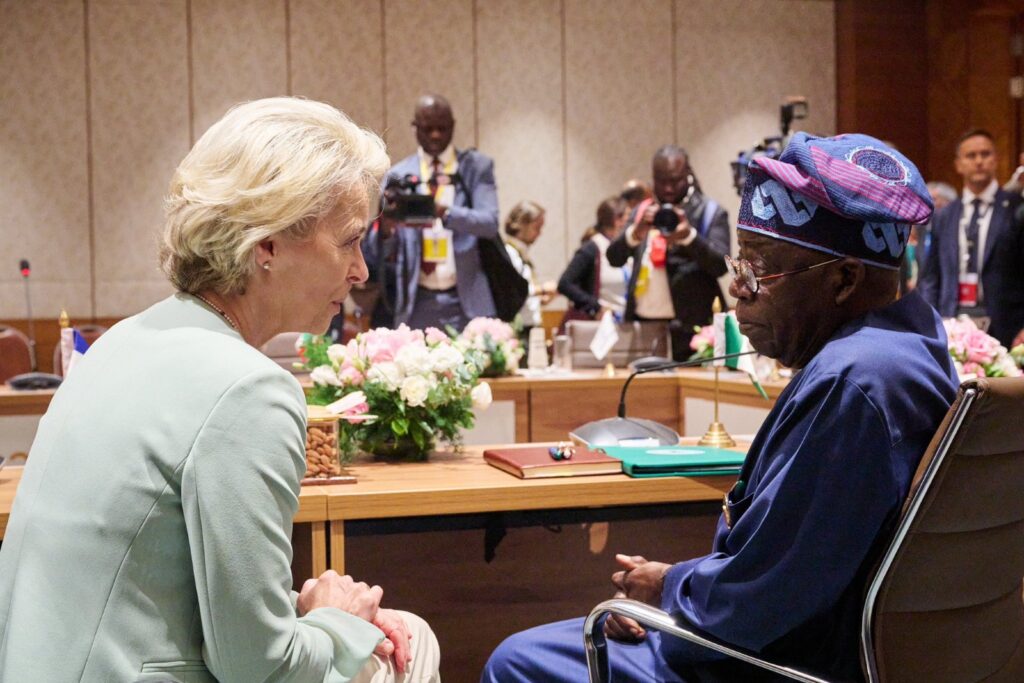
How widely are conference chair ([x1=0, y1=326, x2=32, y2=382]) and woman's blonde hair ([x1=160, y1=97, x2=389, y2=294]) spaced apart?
13.3 ft

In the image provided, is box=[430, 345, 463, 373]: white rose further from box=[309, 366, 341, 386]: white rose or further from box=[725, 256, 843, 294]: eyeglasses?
box=[725, 256, 843, 294]: eyeglasses

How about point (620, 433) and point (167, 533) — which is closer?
point (167, 533)

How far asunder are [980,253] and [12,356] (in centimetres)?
472

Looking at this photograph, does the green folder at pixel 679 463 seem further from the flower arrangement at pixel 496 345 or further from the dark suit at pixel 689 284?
the dark suit at pixel 689 284

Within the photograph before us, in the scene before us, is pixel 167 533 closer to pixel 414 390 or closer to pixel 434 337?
pixel 414 390

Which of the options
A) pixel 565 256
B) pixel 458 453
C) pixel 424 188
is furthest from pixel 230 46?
pixel 458 453

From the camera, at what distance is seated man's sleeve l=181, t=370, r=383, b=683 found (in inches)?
42.5

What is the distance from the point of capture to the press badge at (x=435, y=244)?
4.91m

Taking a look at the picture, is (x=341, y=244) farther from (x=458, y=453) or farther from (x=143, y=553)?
(x=458, y=453)

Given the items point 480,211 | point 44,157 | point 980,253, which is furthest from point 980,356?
point 44,157

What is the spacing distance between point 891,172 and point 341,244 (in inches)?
27.9

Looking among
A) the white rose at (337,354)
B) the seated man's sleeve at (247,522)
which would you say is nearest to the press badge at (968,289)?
the white rose at (337,354)

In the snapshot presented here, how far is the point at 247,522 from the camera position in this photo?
1.09 meters

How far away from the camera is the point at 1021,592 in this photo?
57.9 inches
